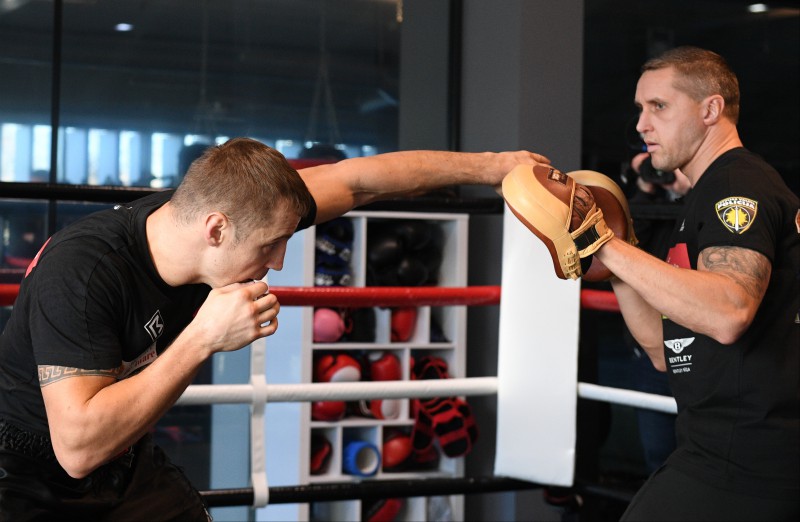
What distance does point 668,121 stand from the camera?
2023 mm

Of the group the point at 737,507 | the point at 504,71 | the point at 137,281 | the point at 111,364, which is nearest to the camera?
the point at 111,364

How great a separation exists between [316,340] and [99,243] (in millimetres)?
2475

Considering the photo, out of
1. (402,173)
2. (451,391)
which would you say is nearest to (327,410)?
(451,391)

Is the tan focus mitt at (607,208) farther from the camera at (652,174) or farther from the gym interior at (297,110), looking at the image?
the gym interior at (297,110)

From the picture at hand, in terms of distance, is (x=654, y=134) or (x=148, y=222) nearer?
(x=148, y=222)

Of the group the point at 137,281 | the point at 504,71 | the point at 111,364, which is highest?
the point at 504,71

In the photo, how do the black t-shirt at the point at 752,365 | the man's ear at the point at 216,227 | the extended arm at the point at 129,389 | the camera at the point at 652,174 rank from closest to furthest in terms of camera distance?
the extended arm at the point at 129,389, the man's ear at the point at 216,227, the black t-shirt at the point at 752,365, the camera at the point at 652,174

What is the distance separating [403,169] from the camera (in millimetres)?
2066

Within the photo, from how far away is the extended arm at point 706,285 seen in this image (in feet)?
5.62

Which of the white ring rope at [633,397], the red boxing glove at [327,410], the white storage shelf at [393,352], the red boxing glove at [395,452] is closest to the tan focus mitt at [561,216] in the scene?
the white ring rope at [633,397]

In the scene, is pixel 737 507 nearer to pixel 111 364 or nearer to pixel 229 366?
pixel 111 364

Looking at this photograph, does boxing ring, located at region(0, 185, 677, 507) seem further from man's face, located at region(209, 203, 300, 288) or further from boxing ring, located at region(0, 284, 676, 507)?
man's face, located at region(209, 203, 300, 288)

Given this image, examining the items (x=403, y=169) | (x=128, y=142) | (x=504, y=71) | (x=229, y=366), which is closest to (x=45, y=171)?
(x=128, y=142)

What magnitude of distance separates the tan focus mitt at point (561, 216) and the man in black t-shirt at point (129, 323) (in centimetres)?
42
